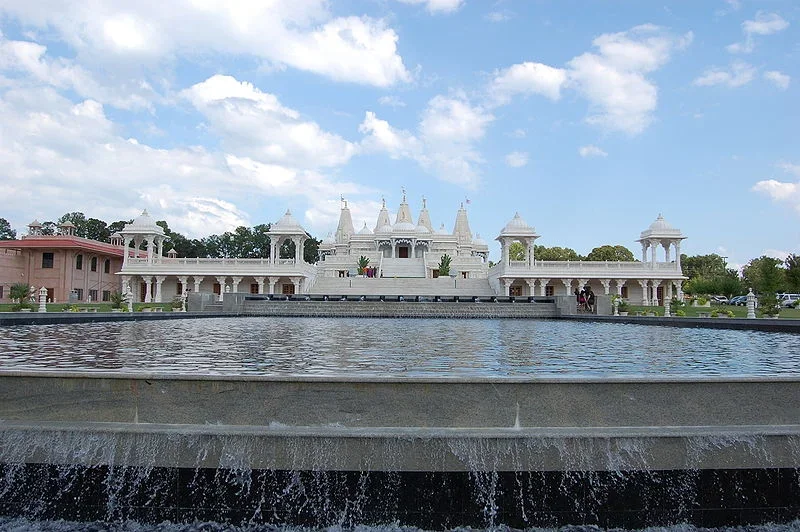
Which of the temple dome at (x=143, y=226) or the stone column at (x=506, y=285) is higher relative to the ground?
the temple dome at (x=143, y=226)

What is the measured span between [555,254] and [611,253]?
328 inches

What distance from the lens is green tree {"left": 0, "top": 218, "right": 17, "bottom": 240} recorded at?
69.1m

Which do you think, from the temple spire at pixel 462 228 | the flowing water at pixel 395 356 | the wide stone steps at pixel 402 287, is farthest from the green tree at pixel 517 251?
the flowing water at pixel 395 356

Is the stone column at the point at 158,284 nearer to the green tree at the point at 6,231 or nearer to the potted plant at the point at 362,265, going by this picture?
the potted plant at the point at 362,265

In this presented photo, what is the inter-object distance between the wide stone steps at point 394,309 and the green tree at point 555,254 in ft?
181

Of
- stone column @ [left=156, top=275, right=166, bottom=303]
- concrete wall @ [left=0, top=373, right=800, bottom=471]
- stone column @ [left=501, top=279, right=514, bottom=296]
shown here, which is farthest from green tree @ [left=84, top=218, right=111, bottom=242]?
concrete wall @ [left=0, top=373, right=800, bottom=471]

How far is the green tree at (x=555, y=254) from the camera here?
85375 millimetres

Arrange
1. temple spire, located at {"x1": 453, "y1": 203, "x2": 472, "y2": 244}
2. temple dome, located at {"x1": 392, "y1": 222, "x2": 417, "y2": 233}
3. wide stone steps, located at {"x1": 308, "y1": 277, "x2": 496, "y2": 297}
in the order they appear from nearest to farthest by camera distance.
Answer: wide stone steps, located at {"x1": 308, "y1": 277, "x2": 496, "y2": 297} → temple dome, located at {"x1": 392, "y1": 222, "x2": 417, "y2": 233} → temple spire, located at {"x1": 453, "y1": 203, "x2": 472, "y2": 244}

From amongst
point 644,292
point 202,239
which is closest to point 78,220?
point 202,239

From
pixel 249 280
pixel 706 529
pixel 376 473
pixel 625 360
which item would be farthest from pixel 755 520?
pixel 249 280

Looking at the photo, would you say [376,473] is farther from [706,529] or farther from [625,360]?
[625,360]

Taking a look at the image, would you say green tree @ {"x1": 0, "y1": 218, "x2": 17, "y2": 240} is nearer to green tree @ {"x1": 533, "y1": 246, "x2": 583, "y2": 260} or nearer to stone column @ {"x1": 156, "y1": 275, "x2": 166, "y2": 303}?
stone column @ {"x1": 156, "y1": 275, "x2": 166, "y2": 303}

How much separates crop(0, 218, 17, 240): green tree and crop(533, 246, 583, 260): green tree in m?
67.3

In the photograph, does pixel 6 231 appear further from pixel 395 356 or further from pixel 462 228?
pixel 395 356
